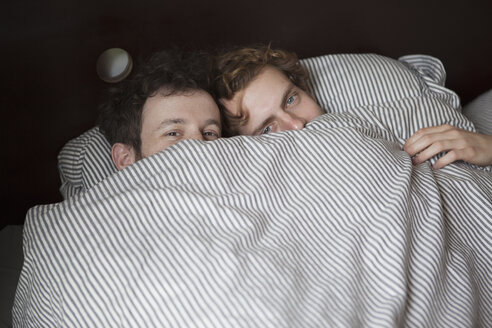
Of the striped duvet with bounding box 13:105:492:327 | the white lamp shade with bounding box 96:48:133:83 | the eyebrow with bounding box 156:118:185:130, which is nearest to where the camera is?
the striped duvet with bounding box 13:105:492:327

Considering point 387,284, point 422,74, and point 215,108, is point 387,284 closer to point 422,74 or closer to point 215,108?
point 215,108

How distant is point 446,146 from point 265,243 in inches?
21.7

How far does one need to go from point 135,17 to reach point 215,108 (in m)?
0.44

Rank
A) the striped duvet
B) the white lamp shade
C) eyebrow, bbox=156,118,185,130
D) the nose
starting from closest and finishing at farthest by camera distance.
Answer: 1. the striped duvet
2. eyebrow, bbox=156,118,185,130
3. the nose
4. the white lamp shade

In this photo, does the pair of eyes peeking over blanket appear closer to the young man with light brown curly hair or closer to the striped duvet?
the young man with light brown curly hair

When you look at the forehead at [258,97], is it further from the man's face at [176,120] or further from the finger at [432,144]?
the finger at [432,144]

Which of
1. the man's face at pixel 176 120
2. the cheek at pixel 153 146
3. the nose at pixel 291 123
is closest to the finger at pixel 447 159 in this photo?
the nose at pixel 291 123

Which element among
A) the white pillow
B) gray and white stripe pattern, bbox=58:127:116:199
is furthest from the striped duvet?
the white pillow

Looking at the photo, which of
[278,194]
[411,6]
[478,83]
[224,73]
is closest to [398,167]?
[278,194]

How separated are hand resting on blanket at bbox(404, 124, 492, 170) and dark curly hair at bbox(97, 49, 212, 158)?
0.54 metres

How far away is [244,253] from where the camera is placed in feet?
2.24

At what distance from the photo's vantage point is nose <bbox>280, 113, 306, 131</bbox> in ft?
3.60

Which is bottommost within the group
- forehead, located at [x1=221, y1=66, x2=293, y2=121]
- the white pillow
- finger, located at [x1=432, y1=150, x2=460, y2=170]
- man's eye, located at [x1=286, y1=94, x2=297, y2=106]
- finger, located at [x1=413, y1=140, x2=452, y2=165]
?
the white pillow

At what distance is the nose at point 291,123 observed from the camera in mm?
1099
